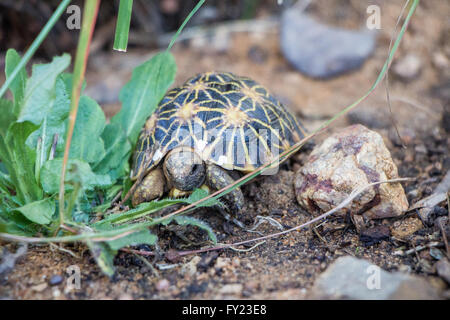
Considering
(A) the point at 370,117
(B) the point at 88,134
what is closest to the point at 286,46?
(A) the point at 370,117

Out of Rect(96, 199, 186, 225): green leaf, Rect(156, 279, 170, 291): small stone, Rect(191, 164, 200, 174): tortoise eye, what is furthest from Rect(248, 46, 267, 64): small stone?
Rect(156, 279, 170, 291): small stone

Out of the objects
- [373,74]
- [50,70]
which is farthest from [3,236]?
[373,74]

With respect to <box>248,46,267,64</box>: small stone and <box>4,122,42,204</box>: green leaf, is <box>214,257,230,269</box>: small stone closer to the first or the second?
<box>4,122,42,204</box>: green leaf

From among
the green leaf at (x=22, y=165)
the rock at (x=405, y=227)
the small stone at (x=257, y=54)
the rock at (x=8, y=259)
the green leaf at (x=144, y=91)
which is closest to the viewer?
the rock at (x=8, y=259)

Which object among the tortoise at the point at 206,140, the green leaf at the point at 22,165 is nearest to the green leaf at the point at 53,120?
the green leaf at the point at 22,165

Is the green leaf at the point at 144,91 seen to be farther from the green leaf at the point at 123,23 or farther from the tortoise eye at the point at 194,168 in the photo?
the green leaf at the point at 123,23

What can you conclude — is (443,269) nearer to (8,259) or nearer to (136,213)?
(136,213)

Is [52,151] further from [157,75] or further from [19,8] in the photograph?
[19,8]
